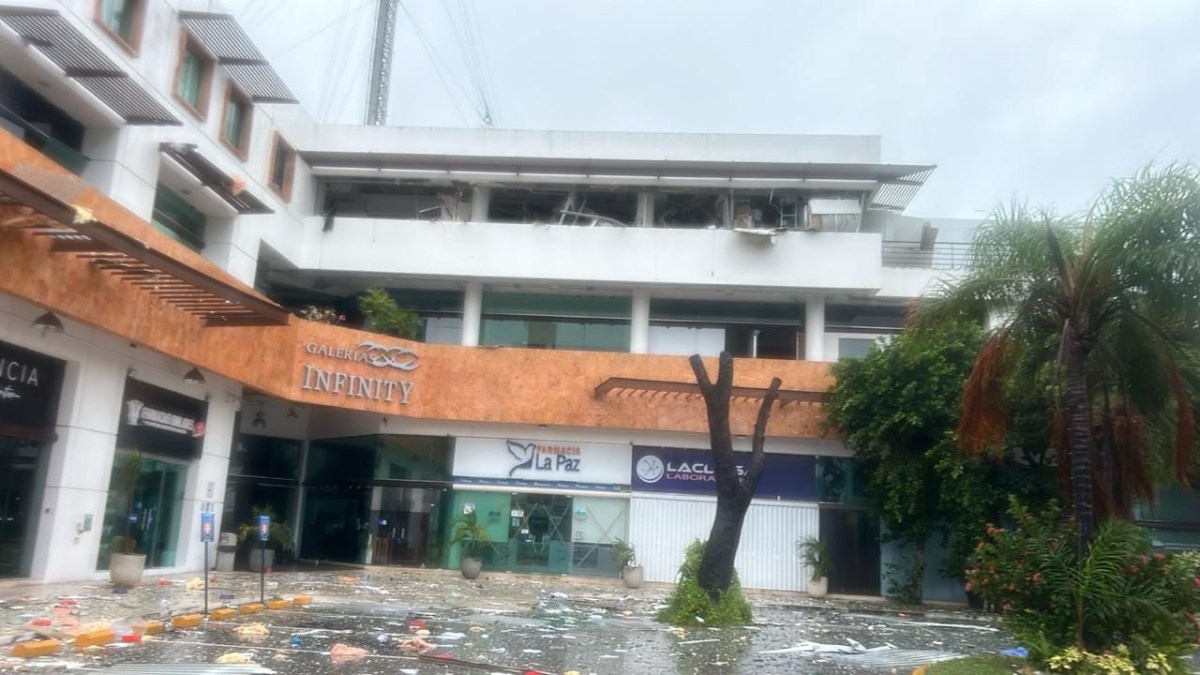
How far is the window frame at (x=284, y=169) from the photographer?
28.5 m

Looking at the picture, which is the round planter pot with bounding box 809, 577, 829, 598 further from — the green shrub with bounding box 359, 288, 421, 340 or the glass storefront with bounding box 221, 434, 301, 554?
the glass storefront with bounding box 221, 434, 301, 554

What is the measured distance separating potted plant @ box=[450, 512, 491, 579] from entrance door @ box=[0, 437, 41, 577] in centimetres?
1157

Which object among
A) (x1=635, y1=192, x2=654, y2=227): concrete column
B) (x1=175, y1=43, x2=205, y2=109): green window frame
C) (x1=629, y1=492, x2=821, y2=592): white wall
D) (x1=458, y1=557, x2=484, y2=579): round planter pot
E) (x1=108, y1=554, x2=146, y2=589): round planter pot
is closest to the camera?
(x1=108, y1=554, x2=146, y2=589): round planter pot

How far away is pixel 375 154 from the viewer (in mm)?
31125

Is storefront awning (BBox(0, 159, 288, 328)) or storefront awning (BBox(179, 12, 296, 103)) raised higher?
storefront awning (BBox(179, 12, 296, 103))

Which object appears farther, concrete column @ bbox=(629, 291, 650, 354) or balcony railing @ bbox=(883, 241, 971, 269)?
balcony railing @ bbox=(883, 241, 971, 269)

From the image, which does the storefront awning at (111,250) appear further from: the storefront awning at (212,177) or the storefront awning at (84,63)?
the storefront awning at (212,177)

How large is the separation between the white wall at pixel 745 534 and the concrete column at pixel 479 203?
10.1m

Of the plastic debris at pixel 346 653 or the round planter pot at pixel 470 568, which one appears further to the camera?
the round planter pot at pixel 470 568

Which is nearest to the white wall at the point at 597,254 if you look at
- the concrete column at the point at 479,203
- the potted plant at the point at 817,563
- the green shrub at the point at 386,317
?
the green shrub at the point at 386,317

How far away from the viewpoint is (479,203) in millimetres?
32219

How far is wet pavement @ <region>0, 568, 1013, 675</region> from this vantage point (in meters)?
11.9

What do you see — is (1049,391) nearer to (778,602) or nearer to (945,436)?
(945,436)

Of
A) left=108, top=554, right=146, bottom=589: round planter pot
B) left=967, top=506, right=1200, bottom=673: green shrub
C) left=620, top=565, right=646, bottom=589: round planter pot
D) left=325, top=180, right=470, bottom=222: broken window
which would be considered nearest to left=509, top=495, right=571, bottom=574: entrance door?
left=620, top=565, right=646, bottom=589: round planter pot
